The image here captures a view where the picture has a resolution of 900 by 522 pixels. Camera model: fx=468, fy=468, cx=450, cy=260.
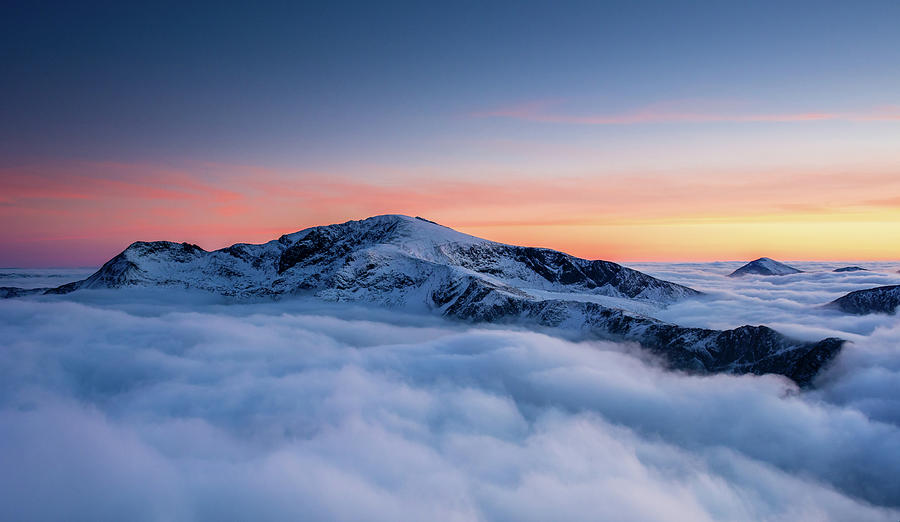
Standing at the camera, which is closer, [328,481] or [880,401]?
[328,481]

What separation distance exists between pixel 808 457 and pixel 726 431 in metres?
22.2

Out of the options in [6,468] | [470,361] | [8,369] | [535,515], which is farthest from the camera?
[470,361]

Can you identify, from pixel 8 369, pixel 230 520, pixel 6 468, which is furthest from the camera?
pixel 8 369

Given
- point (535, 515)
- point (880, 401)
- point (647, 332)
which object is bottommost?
point (535, 515)

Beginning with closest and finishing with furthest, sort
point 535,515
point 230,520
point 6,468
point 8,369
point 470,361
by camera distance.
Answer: point 230,520, point 535,515, point 6,468, point 8,369, point 470,361

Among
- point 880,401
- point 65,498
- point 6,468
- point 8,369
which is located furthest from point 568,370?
point 8,369

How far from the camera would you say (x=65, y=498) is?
10906cm

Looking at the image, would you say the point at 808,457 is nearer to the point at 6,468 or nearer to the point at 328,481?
the point at 328,481

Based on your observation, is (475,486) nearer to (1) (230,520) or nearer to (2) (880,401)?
(1) (230,520)

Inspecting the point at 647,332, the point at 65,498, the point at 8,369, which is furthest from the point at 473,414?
the point at 8,369

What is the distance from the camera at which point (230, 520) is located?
3740 inches

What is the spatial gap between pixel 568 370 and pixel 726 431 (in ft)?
182

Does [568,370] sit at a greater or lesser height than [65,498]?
greater

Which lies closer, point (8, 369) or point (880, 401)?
point (880, 401)
